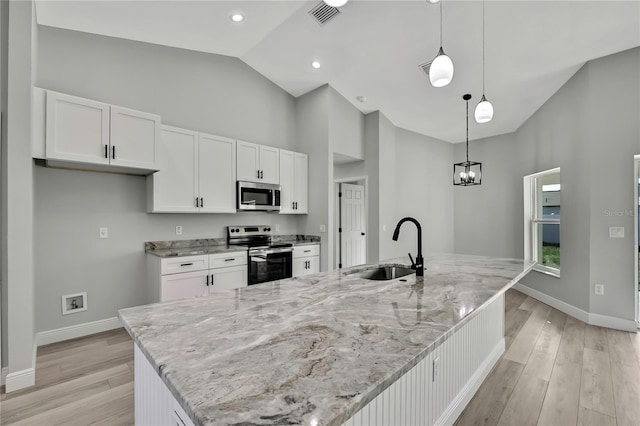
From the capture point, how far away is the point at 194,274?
10.5 feet

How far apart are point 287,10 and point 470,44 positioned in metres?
2.06

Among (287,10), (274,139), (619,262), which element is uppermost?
(287,10)

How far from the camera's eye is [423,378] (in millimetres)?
1433

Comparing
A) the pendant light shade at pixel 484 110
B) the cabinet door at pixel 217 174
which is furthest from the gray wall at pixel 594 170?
the cabinet door at pixel 217 174

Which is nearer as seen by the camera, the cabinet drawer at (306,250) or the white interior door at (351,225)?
the cabinet drawer at (306,250)

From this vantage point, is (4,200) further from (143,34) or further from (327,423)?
(327,423)

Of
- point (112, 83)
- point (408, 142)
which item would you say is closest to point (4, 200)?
point (112, 83)

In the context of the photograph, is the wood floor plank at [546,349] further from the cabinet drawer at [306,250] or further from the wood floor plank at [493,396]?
the cabinet drawer at [306,250]

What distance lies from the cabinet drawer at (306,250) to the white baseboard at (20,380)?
272cm

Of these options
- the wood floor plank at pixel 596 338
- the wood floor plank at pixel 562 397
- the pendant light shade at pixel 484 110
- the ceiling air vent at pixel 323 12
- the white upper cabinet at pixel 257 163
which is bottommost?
the wood floor plank at pixel 562 397

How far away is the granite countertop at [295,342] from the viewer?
0.60m

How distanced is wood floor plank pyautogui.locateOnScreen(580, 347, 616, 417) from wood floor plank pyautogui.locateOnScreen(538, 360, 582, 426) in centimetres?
4

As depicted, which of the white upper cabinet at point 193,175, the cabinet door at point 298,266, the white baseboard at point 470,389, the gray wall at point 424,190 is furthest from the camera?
the gray wall at point 424,190

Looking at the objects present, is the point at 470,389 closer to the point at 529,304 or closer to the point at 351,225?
the point at 529,304
